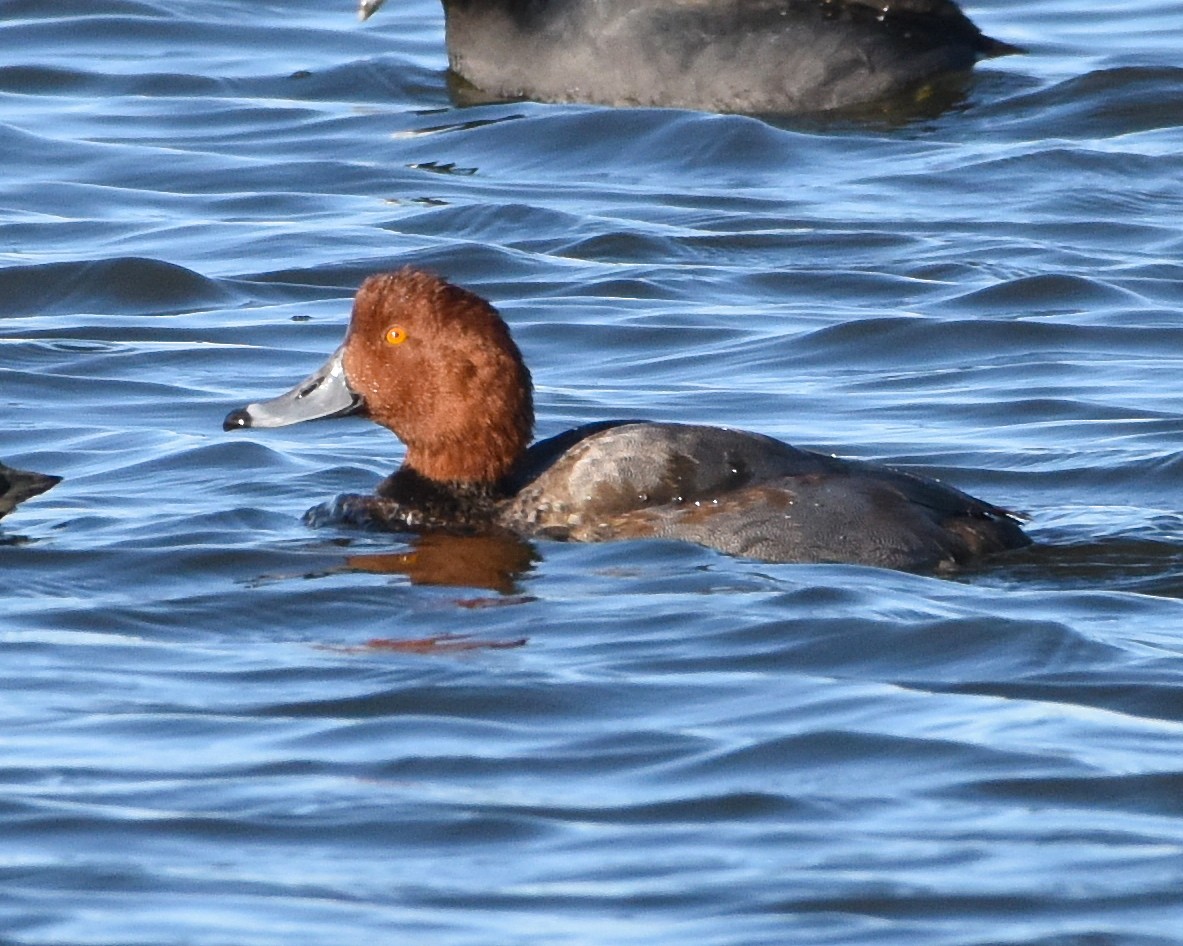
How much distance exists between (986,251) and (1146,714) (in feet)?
22.8

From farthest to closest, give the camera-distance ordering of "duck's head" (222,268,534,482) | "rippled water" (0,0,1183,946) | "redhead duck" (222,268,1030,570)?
"duck's head" (222,268,534,482)
"redhead duck" (222,268,1030,570)
"rippled water" (0,0,1183,946)

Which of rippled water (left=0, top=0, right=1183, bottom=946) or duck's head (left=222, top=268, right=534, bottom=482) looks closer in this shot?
rippled water (left=0, top=0, right=1183, bottom=946)

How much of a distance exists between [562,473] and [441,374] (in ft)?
1.96

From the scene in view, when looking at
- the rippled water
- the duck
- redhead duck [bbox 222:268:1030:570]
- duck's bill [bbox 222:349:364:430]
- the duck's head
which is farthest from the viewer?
the duck

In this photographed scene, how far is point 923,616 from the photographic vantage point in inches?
316

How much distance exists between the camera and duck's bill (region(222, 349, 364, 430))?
9398 millimetres

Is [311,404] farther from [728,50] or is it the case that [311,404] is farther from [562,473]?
[728,50]

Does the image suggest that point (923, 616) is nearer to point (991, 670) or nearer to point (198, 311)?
point (991, 670)

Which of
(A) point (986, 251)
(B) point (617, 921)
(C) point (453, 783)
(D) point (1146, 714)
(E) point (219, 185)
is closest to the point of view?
(B) point (617, 921)

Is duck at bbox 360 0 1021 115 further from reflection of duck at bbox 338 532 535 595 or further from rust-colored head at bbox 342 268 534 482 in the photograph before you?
reflection of duck at bbox 338 532 535 595

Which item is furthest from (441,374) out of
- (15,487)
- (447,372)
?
(15,487)

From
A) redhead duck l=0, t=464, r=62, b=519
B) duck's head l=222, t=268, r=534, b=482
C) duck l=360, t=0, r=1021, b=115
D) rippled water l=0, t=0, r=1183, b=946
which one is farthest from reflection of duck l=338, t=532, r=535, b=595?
duck l=360, t=0, r=1021, b=115

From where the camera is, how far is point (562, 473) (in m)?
8.90

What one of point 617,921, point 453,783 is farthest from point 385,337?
point 617,921
